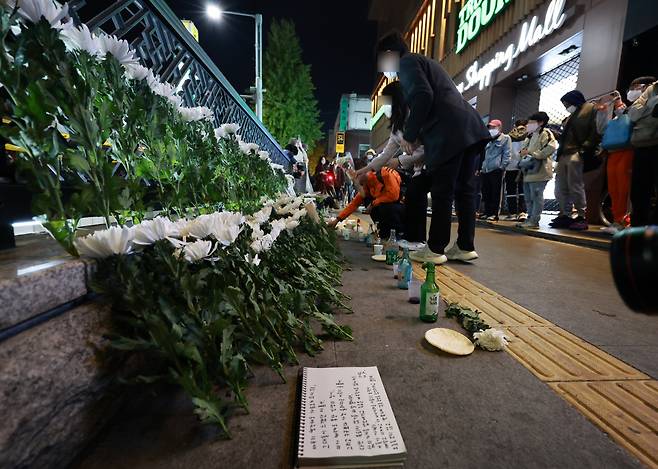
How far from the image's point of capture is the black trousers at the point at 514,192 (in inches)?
343

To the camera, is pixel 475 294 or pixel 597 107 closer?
pixel 475 294

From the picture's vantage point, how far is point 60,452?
34.9 inches

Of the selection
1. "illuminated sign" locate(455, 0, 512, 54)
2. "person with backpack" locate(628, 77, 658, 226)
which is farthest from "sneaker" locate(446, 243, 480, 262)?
"illuminated sign" locate(455, 0, 512, 54)

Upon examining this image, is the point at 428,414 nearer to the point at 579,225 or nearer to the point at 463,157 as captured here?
the point at 463,157

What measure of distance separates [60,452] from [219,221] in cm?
83

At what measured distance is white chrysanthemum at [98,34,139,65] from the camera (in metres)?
1.21

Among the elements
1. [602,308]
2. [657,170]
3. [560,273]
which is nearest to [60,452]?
[602,308]

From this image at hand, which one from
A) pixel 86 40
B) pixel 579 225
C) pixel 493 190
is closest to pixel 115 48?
pixel 86 40

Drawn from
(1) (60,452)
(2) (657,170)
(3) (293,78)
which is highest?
(3) (293,78)

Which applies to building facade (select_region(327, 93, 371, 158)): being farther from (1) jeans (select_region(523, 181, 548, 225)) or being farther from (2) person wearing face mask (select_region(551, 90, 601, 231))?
(2) person wearing face mask (select_region(551, 90, 601, 231))

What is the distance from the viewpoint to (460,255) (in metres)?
3.90

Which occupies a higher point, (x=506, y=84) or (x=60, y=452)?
(x=506, y=84)

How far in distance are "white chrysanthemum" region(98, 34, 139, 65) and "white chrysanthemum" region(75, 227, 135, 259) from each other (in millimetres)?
715

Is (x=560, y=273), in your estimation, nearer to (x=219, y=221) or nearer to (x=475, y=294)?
(x=475, y=294)
